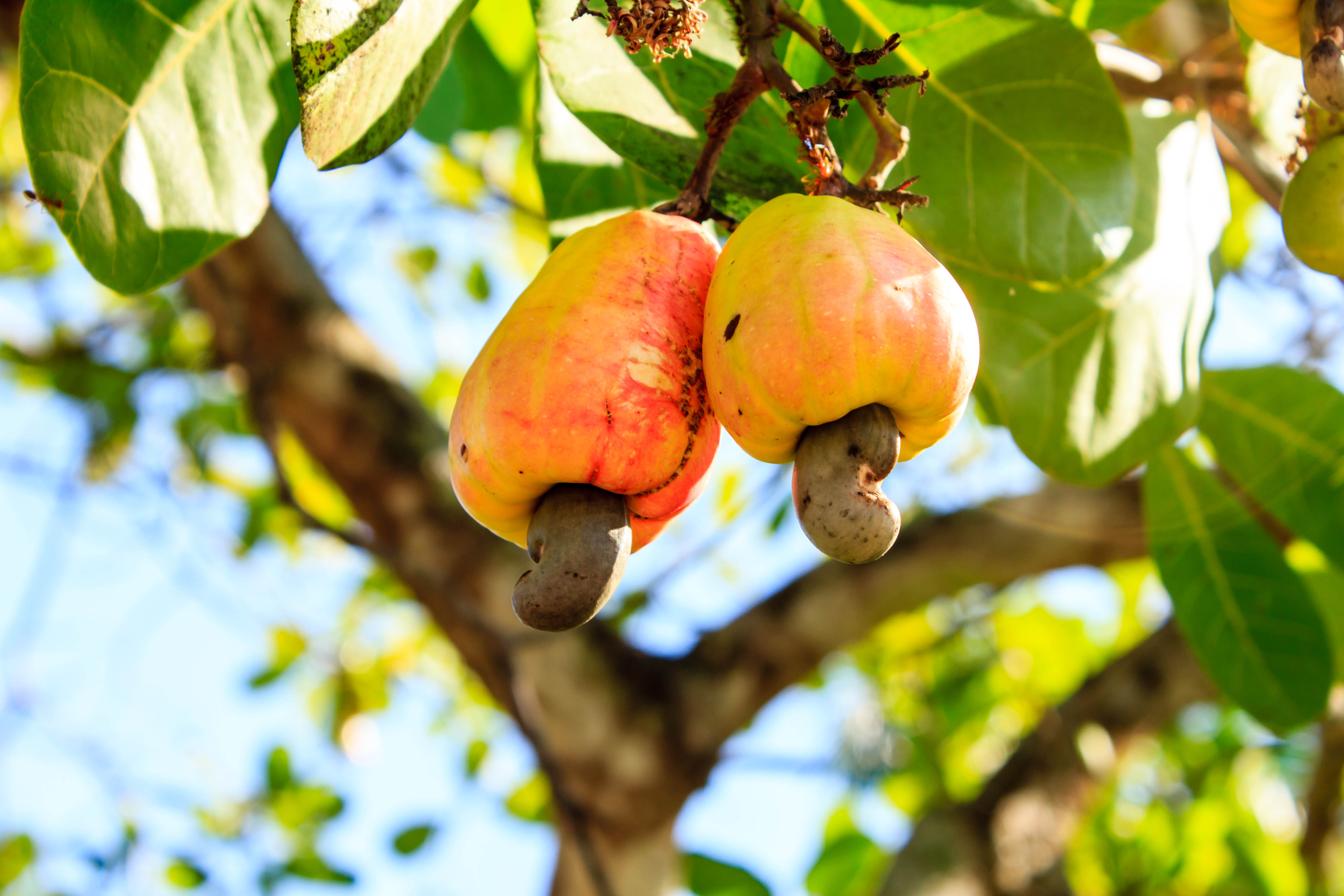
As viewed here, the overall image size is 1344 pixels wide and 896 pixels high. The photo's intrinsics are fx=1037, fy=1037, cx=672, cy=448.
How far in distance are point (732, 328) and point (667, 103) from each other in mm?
300

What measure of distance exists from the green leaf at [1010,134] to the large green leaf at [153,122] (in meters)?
0.48

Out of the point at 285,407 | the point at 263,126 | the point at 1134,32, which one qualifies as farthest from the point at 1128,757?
the point at 263,126

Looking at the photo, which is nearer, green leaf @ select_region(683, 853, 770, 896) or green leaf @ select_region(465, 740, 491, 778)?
green leaf @ select_region(683, 853, 770, 896)

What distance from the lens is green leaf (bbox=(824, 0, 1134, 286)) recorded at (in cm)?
81

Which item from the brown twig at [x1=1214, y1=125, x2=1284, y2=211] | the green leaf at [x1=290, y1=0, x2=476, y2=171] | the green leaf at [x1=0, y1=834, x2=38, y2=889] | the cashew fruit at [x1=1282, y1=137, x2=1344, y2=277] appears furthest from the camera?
the green leaf at [x1=0, y1=834, x2=38, y2=889]

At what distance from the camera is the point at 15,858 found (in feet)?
7.61

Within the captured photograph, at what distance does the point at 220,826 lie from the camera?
233cm

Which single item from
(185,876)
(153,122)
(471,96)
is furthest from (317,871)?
(153,122)

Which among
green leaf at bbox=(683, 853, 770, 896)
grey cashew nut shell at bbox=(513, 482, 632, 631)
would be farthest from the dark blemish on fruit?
green leaf at bbox=(683, 853, 770, 896)

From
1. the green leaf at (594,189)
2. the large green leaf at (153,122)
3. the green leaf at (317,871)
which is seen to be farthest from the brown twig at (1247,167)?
the green leaf at (317,871)

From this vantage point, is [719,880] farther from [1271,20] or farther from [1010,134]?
[1271,20]

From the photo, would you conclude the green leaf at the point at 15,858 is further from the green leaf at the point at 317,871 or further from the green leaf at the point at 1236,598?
the green leaf at the point at 1236,598

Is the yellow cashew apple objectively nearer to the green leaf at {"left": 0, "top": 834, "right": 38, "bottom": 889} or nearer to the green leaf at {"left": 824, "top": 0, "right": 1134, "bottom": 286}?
the green leaf at {"left": 824, "top": 0, "right": 1134, "bottom": 286}

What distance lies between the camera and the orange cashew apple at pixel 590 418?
62 cm
